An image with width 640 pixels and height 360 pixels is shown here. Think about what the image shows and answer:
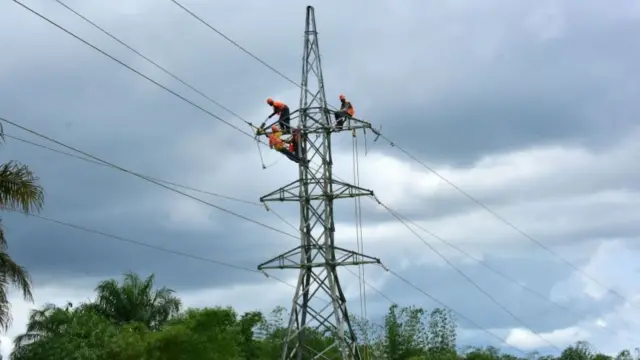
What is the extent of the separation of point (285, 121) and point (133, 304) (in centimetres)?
2076

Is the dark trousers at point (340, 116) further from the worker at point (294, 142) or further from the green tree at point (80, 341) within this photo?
the green tree at point (80, 341)

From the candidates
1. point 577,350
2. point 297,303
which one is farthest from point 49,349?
point 577,350

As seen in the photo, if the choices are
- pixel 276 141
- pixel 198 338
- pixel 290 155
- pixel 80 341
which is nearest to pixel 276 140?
pixel 276 141

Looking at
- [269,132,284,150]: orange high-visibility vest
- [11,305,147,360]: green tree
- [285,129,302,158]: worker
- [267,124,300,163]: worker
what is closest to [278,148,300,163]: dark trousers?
[267,124,300,163]: worker

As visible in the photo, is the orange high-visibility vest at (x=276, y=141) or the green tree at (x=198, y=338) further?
the green tree at (x=198, y=338)

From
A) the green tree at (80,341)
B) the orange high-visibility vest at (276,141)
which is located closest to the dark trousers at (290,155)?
the orange high-visibility vest at (276,141)

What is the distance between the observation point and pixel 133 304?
65562mm

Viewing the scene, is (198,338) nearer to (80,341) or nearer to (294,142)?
(80,341)

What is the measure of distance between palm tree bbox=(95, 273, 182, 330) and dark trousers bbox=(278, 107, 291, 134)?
1987 cm

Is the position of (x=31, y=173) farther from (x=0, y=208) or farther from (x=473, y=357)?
(x=473, y=357)

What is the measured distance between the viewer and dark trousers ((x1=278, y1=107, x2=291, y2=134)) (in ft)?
158

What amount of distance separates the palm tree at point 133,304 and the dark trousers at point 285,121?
19869 millimetres

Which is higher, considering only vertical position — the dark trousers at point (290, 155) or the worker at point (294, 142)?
the worker at point (294, 142)

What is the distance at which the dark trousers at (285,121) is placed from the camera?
4822cm
